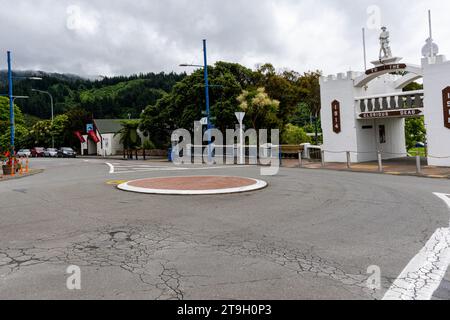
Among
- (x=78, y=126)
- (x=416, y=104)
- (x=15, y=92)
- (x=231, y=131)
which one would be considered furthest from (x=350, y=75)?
(x=15, y=92)

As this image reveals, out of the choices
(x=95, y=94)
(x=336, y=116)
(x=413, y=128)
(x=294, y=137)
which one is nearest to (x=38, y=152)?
(x=294, y=137)

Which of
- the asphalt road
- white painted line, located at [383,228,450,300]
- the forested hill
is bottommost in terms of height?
white painted line, located at [383,228,450,300]

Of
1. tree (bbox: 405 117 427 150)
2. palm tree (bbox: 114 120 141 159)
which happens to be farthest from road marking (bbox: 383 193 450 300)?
palm tree (bbox: 114 120 141 159)

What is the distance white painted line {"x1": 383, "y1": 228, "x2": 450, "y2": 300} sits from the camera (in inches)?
182

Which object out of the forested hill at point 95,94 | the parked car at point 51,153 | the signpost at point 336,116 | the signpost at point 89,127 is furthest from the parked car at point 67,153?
the forested hill at point 95,94

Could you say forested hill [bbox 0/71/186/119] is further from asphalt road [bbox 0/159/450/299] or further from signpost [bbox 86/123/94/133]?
asphalt road [bbox 0/159/450/299]

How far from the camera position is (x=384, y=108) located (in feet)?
75.4

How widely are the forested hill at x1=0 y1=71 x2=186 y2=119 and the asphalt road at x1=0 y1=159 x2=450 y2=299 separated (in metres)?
91.9

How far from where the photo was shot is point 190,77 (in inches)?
1564

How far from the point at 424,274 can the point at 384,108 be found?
19237 mm

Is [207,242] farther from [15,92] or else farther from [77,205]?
[15,92]

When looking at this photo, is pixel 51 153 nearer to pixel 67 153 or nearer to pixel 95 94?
pixel 67 153

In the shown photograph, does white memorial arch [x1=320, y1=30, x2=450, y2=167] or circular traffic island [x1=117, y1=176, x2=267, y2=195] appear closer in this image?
circular traffic island [x1=117, y1=176, x2=267, y2=195]

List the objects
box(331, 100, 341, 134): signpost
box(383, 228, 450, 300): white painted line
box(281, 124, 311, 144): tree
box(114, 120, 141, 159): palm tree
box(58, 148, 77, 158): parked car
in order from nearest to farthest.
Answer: box(383, 228, 450, 300): white painted line → box(331, 100, 341, 134): signpost → box(281, 124, 311, 144): tree → box(114, 120, 141, 159): palm tree → box(58, 148, 77, 158): parked car
